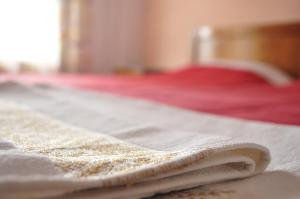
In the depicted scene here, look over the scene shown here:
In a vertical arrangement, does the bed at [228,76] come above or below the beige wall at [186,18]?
below

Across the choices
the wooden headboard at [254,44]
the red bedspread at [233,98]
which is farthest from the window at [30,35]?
the red bedspread at [233,98]

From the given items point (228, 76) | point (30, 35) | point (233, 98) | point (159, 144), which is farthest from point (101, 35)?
point (159, 144)

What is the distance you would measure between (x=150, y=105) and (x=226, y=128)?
38 cm

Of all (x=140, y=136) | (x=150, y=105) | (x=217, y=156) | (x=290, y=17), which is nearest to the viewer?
(x=217, y=156)

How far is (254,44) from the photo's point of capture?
101 inches

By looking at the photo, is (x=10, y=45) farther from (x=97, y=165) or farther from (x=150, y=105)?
(x=97, y=165)

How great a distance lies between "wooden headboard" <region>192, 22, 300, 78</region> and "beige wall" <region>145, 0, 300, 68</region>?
9 cm

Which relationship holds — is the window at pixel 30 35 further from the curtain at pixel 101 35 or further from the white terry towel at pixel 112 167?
the white terry towel at pixel 112 167

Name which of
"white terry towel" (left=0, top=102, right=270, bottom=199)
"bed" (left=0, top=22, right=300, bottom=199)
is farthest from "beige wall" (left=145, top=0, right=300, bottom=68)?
"white terry towel" (left=0, top=102, right=270, bottom=199)

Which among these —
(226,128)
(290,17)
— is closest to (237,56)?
(290,17)

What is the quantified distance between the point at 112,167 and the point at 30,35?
2.97 m

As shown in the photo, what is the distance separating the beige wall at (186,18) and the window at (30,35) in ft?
3.23

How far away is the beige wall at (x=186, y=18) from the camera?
8.23ft

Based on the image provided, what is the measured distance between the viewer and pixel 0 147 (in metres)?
0.54
